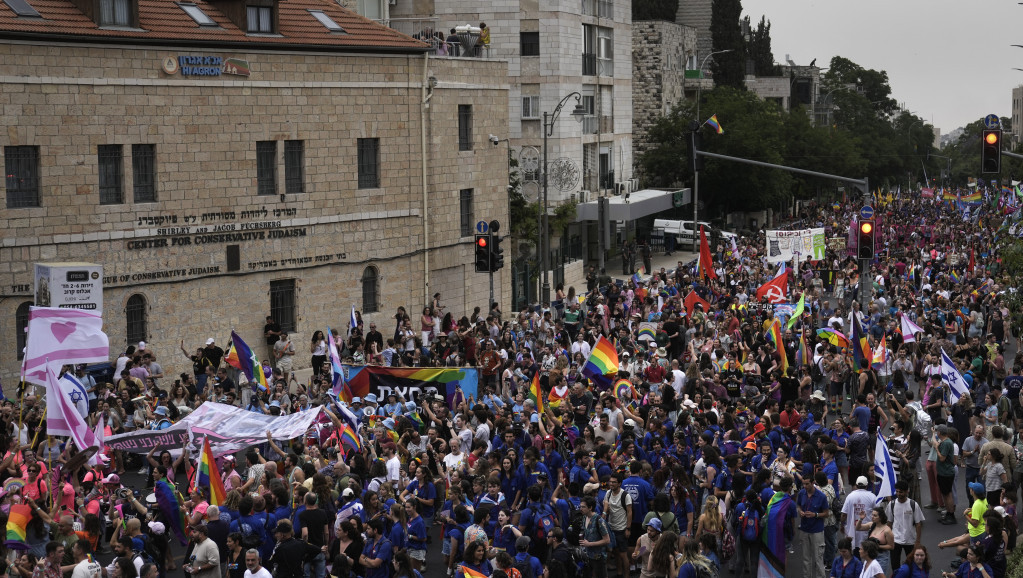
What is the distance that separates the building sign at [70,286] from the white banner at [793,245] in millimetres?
20987

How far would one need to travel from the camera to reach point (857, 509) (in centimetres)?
1566

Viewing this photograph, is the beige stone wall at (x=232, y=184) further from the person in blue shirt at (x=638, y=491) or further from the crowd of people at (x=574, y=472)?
the person in blue shirt at (x=638, y=491)

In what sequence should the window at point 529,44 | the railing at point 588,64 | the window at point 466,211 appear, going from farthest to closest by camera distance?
1. the railing at point 588,64
2. the window at point 529,44
3. the window at point 466,211

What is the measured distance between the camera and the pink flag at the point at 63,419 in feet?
55.1

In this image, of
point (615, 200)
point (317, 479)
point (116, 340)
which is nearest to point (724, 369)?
point (317, 479)

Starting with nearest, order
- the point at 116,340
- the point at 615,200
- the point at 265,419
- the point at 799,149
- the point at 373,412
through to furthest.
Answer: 1. the point at 265,419
2. the point at 373,412
3. the point at 116,340
4. the point at 615,200
5. the point at 799,149

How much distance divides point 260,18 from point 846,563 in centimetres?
2196

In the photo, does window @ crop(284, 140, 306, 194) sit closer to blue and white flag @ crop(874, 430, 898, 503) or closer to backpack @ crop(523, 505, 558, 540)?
backpack @ crop(523, 505, 558, 540)

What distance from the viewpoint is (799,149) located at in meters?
80.4

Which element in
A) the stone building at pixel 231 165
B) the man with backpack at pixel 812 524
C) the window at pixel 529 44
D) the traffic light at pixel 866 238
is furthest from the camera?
the window at pixel 529 44

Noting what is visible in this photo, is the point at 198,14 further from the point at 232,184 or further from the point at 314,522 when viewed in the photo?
the point at 314,522

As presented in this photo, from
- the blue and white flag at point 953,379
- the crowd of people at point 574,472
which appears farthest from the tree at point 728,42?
the blue and white flag at point 953,379

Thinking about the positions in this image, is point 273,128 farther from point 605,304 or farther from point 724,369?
point 724,369

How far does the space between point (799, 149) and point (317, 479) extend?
2708 inches
